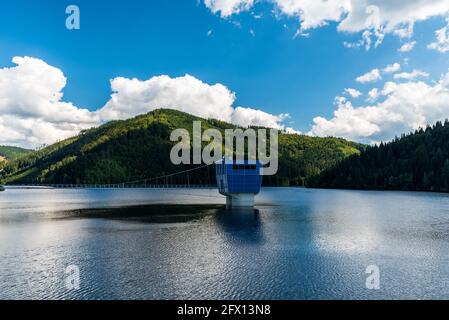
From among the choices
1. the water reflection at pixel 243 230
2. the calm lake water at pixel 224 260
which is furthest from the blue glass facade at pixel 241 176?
the calm lake water at pixel 224 260

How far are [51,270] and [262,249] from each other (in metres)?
23.5

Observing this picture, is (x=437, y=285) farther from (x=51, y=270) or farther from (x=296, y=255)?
(x=51, y=270)

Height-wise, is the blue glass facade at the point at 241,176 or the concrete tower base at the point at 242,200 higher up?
Result: the blue glass facade at the point at 241,176

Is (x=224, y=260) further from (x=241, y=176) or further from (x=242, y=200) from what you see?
(x=242, y=200)

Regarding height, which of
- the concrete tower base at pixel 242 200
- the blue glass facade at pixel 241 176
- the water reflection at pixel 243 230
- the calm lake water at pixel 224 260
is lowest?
the calm lake water at pixel 224 260

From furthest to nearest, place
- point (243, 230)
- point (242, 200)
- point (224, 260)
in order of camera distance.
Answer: point (242, 200)
point (243, 230)
point (224, 260)

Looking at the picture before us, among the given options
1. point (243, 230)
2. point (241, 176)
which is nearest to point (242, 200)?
point (241, 176)

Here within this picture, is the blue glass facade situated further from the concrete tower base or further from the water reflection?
the water reflection

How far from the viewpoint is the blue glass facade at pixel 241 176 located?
103 meters

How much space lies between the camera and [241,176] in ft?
340

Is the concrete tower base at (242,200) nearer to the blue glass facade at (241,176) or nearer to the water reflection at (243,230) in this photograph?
the blue glass facade at (241,176)

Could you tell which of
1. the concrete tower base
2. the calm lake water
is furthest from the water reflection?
the concrete tower base

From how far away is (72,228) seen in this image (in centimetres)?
6594
